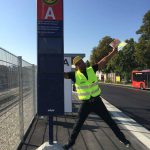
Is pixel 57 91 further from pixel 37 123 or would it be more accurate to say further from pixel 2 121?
pixel 37 123

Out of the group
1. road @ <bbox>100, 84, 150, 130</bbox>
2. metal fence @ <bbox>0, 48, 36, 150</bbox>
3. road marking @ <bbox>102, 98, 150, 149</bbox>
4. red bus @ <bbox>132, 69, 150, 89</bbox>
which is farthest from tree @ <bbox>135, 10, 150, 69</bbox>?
metal fence @ <bbox>0, 48, 36, 150</bbox>

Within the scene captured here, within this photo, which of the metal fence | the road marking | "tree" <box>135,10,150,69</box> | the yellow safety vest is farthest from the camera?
"tree" <box>135,10,150,69</box>

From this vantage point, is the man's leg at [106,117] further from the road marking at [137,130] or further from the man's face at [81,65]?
the road marking at [137,130]

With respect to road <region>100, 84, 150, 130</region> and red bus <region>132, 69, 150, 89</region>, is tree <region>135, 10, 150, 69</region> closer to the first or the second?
red bus <region>132, 69, 150, 89</region>

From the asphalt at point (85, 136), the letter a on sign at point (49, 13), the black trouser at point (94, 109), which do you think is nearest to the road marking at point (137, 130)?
the asphalt at point (85, 136)

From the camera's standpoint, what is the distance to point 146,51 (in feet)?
205

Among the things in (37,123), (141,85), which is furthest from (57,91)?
(141,85)

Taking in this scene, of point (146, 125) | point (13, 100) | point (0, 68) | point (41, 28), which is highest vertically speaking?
point (41, 28)

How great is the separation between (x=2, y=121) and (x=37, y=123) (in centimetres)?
610

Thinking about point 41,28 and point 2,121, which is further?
point 41,28

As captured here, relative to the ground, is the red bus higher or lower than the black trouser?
higher

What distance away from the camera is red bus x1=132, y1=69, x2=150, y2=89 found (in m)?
46.9

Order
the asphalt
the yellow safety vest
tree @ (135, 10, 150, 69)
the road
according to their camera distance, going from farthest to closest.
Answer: tree @ (135, 10, 150, 69) → the road → the asphalt → the yellow safety vest

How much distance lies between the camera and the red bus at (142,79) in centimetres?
4694
